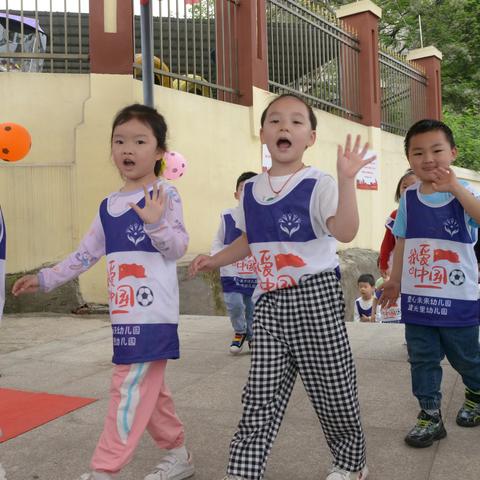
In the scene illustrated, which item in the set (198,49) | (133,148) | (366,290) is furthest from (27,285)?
(198,49)

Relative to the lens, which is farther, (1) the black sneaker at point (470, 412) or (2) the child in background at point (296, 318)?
(1) the black sneaker at point (470, 412)

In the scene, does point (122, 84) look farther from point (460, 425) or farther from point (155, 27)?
point (460, 425)

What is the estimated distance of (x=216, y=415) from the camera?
12.5ft

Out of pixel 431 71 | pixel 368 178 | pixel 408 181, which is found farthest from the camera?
pixel 431 71

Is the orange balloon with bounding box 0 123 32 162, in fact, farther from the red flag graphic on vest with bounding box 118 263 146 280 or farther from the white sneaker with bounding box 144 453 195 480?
the white sneaker with bounding box 144 453 195 480

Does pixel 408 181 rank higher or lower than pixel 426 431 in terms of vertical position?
higher

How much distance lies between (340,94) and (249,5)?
4.02 m

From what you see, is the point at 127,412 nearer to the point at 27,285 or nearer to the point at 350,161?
the point at 27,285

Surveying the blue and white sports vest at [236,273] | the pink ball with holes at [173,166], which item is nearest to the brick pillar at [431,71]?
the pink ball with holes at [173,166]

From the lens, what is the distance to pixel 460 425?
138 inches

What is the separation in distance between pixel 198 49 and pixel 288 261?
7.44 meters

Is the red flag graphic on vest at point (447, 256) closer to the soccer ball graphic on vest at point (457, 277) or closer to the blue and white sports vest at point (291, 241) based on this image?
the soccer ball graphic on vest at point (457, 277)

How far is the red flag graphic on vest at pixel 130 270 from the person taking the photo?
2668mm

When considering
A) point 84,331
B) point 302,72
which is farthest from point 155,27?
point 84,331
